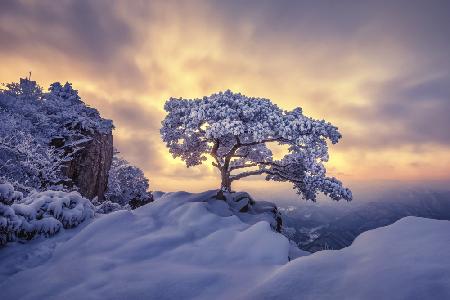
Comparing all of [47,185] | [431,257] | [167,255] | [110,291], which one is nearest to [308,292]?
[431,257]

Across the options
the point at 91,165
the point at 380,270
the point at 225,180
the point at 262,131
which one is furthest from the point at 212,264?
the point at 225,180

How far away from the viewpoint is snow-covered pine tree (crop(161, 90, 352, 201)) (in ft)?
49.4

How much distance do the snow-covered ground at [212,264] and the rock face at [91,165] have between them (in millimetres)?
9359

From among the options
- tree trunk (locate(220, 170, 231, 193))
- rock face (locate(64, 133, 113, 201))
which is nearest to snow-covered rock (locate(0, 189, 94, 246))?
rock face (locate(64, 133, 113, 201))

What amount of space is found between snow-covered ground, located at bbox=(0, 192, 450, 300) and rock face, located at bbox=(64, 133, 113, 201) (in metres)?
9.36

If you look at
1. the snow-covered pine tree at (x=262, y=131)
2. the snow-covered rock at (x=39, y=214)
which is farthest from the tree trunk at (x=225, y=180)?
the snow-covered rock at (x=39, y=214)

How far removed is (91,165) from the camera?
53.0ft

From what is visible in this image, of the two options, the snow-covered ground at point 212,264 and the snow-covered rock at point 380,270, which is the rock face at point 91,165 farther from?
the snow-covered rock at point 380,270

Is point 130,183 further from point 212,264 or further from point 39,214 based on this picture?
point 212,264

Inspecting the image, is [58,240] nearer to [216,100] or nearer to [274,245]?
[274,245]

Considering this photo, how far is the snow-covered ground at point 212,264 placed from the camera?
10.1 feet

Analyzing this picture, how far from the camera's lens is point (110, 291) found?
424 centimetres

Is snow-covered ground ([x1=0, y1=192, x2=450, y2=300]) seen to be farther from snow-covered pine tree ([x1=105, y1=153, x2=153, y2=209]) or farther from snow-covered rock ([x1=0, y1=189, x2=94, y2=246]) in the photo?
snow-covered pine tree ([x1=105, y1=153, x2=153, y2=209])

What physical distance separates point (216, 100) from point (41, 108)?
9.31 metres
